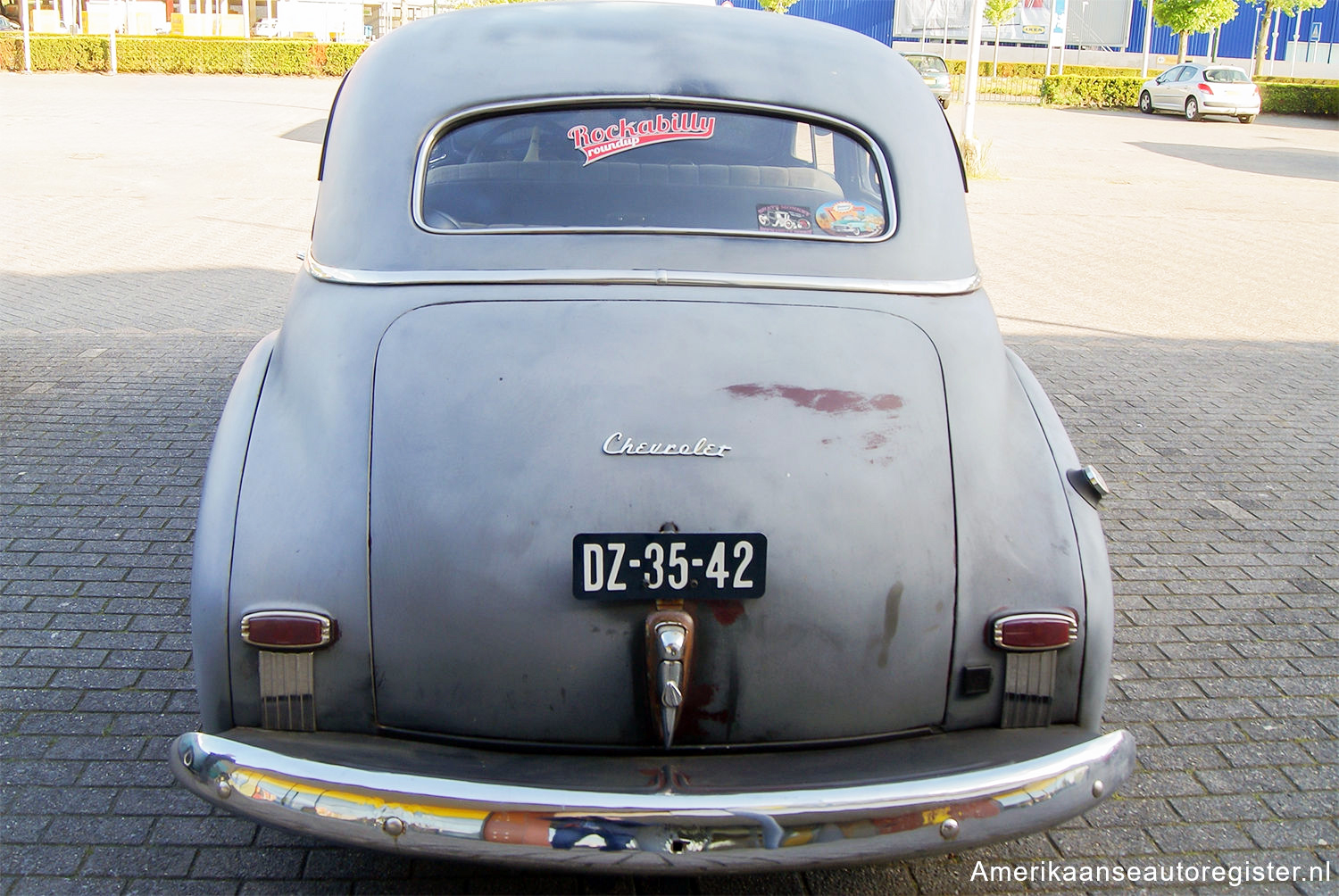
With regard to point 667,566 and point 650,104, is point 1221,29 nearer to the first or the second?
point 650,104

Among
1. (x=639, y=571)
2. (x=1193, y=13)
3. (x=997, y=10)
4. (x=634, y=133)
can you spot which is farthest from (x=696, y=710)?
(x=997, y=10)

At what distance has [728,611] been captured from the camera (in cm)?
245

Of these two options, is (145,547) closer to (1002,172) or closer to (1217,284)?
(1217,284)

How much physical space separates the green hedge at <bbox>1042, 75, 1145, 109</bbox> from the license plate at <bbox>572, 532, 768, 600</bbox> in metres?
36.7

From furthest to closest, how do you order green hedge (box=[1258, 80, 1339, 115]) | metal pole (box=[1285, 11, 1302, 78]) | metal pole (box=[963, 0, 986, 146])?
metal pole (box=[1285, 11, 1302, 78]) → green hedge (box=[1258, 80, 1339, 115]) → metal pole (box=[963, 0, 986, 146])

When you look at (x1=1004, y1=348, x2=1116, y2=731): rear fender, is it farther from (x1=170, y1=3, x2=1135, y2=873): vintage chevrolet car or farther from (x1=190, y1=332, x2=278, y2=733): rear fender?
(x1=190, y1=332, x2=278, y2=733): rear fender

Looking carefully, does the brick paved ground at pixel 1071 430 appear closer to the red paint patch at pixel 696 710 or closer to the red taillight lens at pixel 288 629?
the red paint patch at pixel 696 710

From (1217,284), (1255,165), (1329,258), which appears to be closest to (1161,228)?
(1329,258)

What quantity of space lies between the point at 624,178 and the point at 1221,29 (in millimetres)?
56316

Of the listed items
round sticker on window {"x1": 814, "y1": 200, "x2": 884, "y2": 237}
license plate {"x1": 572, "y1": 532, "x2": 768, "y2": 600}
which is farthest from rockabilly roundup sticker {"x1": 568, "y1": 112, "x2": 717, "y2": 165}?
license plate {"x1": 572, "y1": 532, "x2": 768, "y2": 600}

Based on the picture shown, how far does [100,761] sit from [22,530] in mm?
1834

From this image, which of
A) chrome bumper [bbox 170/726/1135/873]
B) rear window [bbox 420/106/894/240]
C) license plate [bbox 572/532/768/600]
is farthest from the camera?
rear window [bbox 420/106/894/240]

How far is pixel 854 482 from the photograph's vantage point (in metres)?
2.52

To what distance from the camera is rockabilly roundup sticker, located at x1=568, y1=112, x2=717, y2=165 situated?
3064 millimetres
